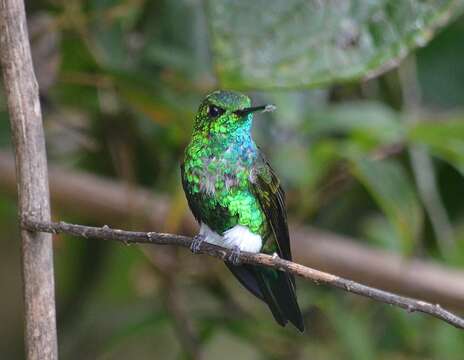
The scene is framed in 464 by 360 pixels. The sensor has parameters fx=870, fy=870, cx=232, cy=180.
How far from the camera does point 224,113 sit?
4.61ft

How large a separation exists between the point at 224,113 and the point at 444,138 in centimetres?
70

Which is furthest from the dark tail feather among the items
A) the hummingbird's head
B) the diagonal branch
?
the diagonal branch

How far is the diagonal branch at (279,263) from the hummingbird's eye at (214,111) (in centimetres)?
48

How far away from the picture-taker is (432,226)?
7.62 ft

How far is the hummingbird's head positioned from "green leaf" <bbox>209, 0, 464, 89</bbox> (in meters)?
0.07

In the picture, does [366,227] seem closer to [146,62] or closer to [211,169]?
[146,62]

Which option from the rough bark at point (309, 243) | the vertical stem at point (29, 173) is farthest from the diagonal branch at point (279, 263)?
the rough bark at point (309, 243)

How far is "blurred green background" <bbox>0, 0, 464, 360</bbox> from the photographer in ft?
5.23

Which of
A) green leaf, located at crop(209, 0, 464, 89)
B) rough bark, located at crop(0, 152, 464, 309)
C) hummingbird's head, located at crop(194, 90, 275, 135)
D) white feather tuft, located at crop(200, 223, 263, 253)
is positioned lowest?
rough bark, located at crop(0, 152, 464, 309)

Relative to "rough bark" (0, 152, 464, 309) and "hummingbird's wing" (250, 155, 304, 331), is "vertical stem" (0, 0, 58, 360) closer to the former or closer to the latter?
"hummingbird's wing" (250, 155, 304, 331)

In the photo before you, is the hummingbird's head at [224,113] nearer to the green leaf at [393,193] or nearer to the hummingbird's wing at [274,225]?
the hummingbird's wing at [274,225]

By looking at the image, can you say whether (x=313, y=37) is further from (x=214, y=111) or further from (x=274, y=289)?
(x=274, y=289)

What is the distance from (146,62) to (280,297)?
0.94 meters

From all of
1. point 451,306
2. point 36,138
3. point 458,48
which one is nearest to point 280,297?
point 36,138
